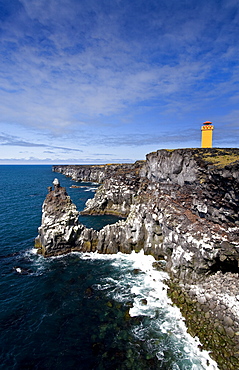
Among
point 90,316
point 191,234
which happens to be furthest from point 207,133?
point 90,316

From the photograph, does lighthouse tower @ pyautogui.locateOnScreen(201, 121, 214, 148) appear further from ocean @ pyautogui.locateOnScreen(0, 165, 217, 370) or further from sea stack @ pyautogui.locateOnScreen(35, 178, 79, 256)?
sea stack @ pyautogui.locateOnScreen(35, 178, 79, 256)

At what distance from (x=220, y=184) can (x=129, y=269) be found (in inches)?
801

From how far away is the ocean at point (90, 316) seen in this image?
20.0 meters

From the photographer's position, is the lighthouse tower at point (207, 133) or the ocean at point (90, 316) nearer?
the ocean at point (90, 316)

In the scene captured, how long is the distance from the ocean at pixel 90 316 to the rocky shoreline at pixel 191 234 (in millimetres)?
2157

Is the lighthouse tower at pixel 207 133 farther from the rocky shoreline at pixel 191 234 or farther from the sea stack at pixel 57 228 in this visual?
the sea stack at pixel 57 228

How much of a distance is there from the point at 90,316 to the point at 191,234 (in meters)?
17.5

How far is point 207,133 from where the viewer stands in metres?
53.7

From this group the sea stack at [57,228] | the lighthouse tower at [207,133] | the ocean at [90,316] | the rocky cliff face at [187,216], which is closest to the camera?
the ocean at [90,316]

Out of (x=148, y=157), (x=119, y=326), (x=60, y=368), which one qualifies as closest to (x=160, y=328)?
(x=119, y=326)

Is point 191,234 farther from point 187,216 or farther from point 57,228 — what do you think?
point 57,228

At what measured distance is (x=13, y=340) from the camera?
2209 centimetres

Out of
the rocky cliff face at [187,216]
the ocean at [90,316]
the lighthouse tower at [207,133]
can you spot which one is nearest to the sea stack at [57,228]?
the ocean at [90,316]

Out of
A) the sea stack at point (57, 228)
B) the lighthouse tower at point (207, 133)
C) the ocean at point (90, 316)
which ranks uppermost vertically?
the lighthouse tower at point (207, 133)
